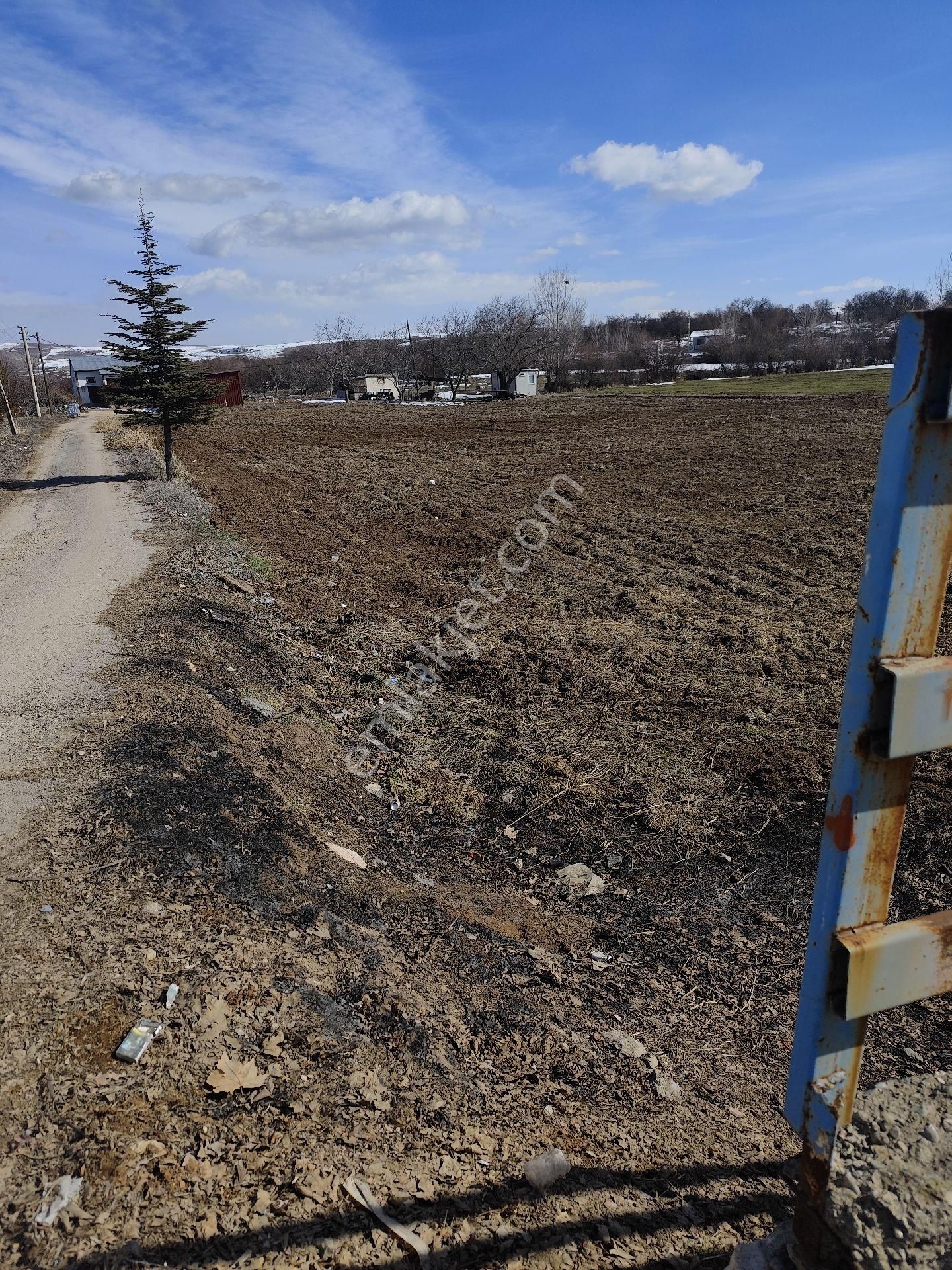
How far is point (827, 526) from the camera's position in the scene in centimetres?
1318

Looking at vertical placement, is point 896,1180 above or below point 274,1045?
above

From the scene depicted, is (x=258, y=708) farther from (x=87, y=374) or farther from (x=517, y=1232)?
(x=87, y=374)

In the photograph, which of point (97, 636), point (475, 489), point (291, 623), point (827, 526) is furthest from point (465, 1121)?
point (475, 489)

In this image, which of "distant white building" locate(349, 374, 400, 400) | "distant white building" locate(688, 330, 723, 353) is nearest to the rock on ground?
"distant white building" locate(349, 374, 400, 400)

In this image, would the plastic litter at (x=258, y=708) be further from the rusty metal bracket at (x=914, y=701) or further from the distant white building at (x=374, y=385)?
the distant white building at (x=374, y=385)

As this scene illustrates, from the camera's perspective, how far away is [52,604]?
28.0ft

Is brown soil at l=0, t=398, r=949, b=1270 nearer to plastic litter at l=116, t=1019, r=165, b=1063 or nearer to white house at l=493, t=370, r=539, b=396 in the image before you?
plastic litter at l=116, t=1019, r=165, b=1063

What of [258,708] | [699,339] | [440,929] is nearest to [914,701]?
[440,929]

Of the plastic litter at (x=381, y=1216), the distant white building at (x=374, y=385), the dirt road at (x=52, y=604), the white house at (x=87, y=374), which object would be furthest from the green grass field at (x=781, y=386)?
the plastic litter at (x=381, y=1216)

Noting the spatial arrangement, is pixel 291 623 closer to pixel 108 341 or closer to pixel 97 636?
pixel 97 636

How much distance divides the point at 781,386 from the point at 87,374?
5754 cm

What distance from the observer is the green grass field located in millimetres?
43688

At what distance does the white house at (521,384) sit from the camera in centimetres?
6306

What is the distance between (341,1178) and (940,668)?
2.16 metres
